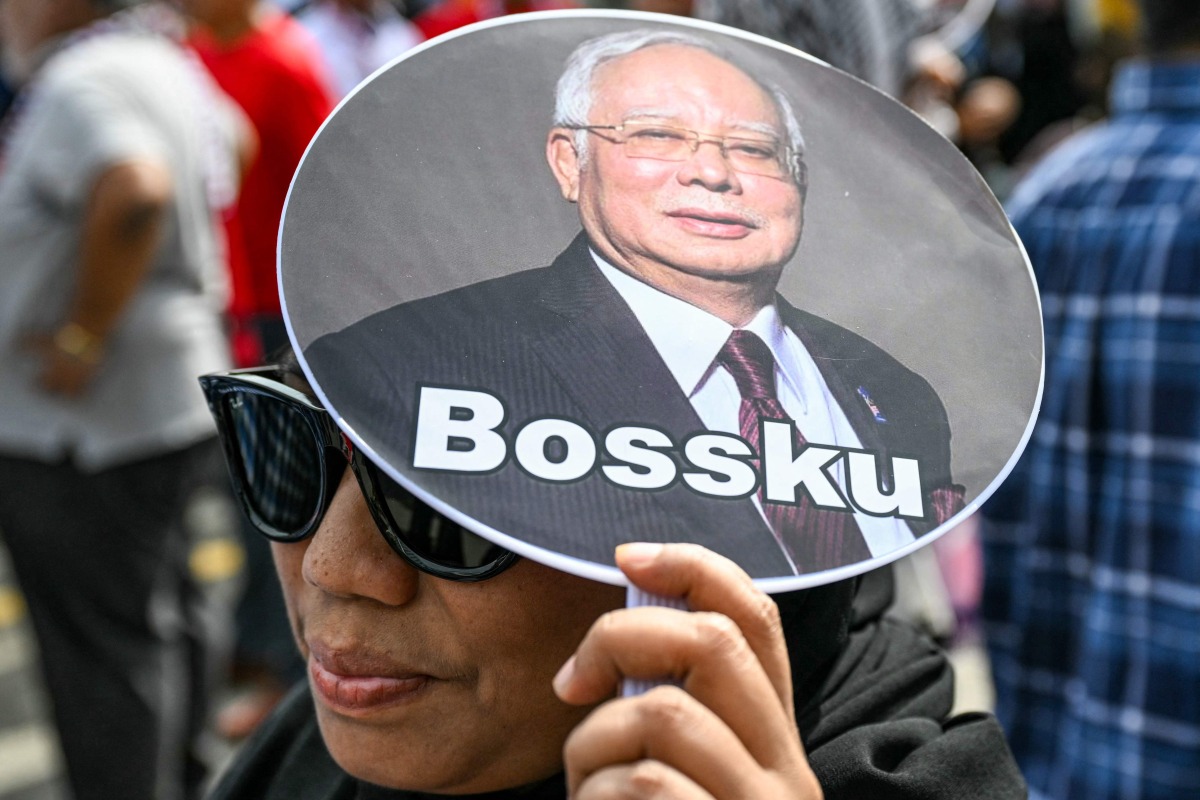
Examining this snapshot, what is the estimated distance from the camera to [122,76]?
3.23 meters

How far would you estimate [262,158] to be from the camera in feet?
14.0

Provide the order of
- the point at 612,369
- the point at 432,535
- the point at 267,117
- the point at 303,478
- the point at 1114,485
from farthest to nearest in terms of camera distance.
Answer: the point at 267,117, the point at 1114,485, the point at 303,478, the point at 432,535, the point at 612,369

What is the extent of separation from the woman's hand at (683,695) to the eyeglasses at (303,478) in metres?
0.21

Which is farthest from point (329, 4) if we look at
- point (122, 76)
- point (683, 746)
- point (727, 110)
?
point (683, 746)

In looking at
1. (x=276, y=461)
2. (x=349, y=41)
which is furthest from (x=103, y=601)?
(x=349, y=41)

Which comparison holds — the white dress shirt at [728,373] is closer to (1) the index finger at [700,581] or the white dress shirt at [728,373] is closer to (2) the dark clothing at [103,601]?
(1) the index finger at [700,581]

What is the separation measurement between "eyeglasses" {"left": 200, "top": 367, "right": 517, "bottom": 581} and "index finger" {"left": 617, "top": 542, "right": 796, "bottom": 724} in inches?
8.2

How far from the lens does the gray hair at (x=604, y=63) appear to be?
1071mm

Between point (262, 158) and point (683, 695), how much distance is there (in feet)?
12.3

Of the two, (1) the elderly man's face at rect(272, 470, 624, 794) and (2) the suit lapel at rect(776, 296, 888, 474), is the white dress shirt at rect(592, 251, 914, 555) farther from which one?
(1) the elderly man's face at rect(272, 470, 624, 794)

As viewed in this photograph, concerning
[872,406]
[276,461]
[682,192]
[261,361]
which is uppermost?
[682,192]

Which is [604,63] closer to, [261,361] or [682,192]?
[682,192]

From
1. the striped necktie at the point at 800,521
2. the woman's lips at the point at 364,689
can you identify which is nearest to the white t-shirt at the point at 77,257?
the woman's lips at the point at 364,689

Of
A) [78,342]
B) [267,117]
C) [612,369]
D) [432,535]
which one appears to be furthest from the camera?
[267,117]
